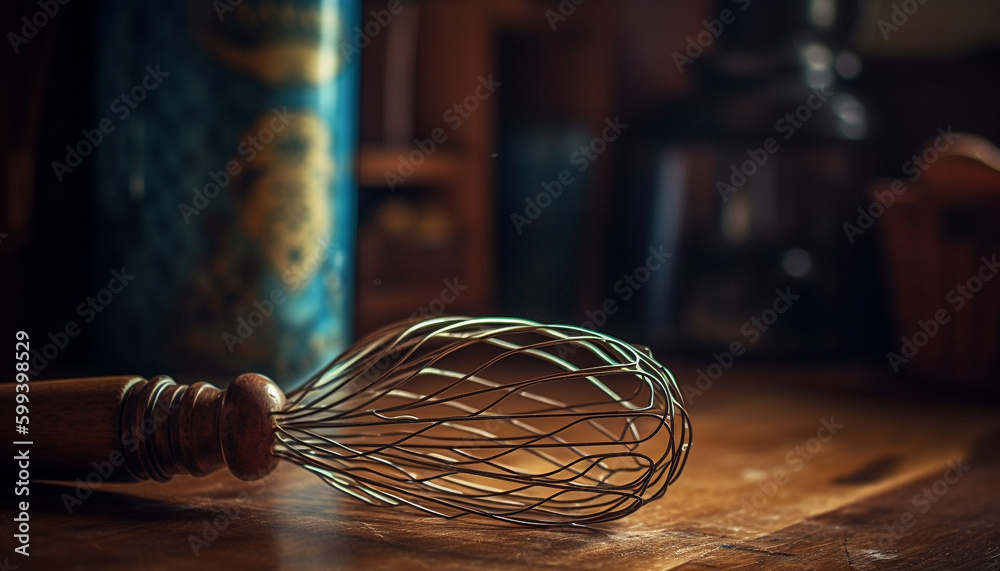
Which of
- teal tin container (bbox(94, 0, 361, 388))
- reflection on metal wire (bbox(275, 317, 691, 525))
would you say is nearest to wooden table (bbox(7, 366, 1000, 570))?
reflection on metal wire (bbox(275, 317, 691, 525))

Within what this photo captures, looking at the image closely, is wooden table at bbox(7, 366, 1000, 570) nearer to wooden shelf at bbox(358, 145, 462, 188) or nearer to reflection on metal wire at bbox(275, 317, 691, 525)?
reflection on metal wire at bbox(275, 317, 691, 525)

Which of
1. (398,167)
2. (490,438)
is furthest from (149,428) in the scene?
(398,167)

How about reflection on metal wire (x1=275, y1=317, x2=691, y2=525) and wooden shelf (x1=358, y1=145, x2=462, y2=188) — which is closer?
reflection on metal wire (x1=275, y1=317, x2=691, y2=525)

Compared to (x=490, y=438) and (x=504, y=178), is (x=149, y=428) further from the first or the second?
(x=504, y=178)

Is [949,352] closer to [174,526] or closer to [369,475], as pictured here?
[369,475]

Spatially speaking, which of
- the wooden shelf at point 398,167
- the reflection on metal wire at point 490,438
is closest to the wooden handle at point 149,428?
the reflection on metal wire at point 490,438
